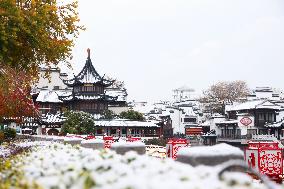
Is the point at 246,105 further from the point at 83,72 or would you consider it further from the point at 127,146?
the point at 127,146

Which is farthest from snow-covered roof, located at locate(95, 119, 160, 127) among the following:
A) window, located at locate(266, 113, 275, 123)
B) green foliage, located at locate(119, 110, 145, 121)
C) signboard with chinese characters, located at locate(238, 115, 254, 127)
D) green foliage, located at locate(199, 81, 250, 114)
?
green foliage, located at locate(199, 81, 250, 114)

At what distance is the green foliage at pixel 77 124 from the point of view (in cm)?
5491

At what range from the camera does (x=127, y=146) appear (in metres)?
10.1

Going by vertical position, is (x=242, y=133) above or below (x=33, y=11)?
below

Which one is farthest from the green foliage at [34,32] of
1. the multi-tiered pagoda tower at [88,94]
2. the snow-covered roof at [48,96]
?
the snow-covered roof at [48,96]

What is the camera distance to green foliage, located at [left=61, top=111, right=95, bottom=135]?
54912 millimetres

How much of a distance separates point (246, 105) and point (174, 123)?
2803cm

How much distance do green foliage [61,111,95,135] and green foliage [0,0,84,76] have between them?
112 feet

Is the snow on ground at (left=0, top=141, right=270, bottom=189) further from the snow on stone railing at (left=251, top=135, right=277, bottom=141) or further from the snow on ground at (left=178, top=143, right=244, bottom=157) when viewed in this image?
the snow on stone railing at (left=251, top=135, right=277, bottom=141)

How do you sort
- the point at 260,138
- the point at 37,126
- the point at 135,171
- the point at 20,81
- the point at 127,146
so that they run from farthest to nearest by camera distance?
the point at 37,126 < the point at 260,138 < the point at 20,81 < the point at 127,146 < the point at 135,171

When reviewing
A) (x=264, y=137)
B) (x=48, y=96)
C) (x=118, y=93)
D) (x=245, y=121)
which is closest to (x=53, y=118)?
(x=48, y=96)

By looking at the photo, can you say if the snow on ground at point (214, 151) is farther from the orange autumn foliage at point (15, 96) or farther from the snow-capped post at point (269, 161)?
the orange autumn foliage at point (15, 96)

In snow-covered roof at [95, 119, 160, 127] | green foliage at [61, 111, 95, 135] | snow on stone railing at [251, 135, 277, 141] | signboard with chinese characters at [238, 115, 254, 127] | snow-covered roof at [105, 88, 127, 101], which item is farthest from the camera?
snow-covered roof at [105, 88, 127, 101]

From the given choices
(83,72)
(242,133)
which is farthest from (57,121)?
(242,133)
